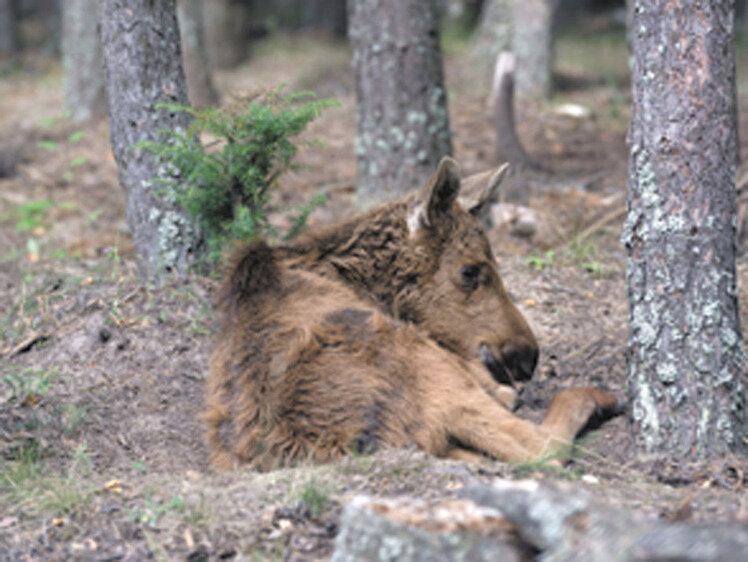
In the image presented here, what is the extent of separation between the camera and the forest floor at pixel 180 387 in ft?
11.1

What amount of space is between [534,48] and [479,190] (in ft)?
29.9

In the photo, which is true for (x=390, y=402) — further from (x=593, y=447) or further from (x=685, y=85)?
(x=685, y=85)

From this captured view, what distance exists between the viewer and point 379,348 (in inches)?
162

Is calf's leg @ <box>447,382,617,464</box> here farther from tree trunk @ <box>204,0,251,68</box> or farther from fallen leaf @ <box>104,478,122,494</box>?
tree trunk @ <box>204,0,251,68</box>

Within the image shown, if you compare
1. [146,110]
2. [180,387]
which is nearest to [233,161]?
[146,110]

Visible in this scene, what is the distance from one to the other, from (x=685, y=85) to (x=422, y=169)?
402 centimetres

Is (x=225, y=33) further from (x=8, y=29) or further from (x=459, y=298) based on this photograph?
(x=459, y=298)

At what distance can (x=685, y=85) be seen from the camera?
372 cm

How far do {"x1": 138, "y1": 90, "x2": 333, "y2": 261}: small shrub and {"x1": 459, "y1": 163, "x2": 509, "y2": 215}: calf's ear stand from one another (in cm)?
102

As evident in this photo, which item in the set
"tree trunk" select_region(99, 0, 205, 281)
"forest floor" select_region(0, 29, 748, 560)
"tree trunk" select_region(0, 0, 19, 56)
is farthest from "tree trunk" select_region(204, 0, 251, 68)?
"tree trunk" select_region(99, 0, 205, 281)

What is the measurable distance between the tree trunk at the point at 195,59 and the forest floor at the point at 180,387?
6.80 feet

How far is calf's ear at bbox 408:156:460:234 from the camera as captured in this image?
455cm

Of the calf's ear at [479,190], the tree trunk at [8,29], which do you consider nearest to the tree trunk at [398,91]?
the calf's ear at [479,190]

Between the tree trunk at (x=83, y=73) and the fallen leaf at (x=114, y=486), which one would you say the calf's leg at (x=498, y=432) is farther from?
the tree trunk at (x=83, y=73)
